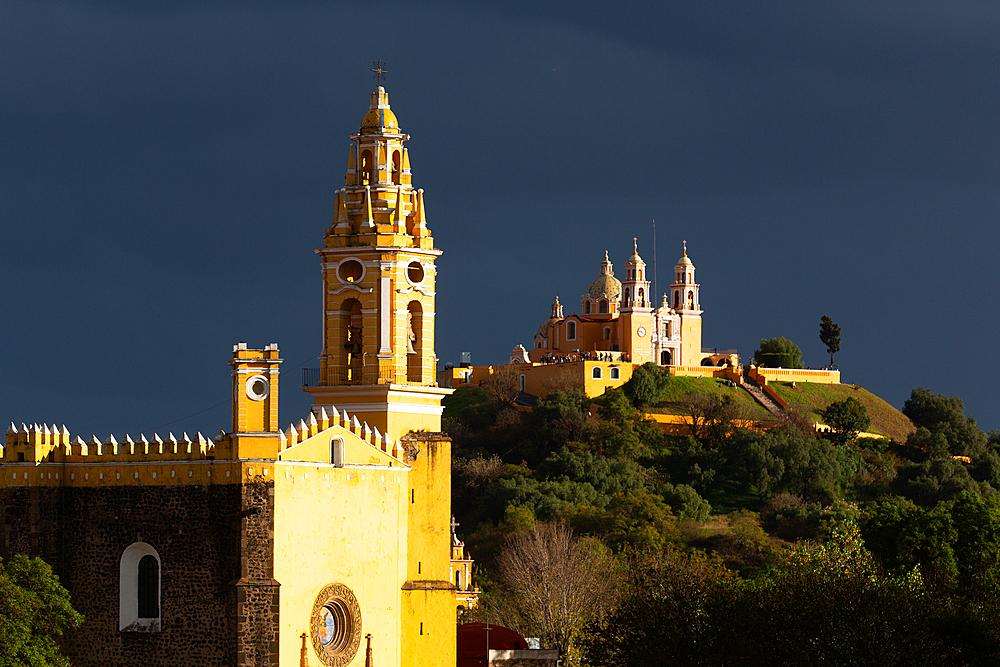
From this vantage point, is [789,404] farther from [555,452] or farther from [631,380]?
[555,452]

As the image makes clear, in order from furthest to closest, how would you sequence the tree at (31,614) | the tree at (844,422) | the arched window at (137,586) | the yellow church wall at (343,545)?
the tree at (844,422), the arched window at (137,586), the yellow church wall at (343,545), the tree at (31,614)

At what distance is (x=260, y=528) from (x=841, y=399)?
3314 inches

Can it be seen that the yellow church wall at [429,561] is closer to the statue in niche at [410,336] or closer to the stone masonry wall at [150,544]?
the statue in niche at [410,336]

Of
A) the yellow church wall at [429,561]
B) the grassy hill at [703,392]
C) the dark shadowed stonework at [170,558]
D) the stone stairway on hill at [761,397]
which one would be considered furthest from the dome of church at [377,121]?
→ the stone stairway on hill at [761,397]

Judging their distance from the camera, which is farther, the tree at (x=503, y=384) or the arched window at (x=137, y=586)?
the tree at (x=503, y=384)

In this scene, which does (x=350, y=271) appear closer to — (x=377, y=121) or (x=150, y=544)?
(x=377, y=121)

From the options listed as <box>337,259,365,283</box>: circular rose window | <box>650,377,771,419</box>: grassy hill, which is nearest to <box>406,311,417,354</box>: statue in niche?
<box>337,259,365,283</box>: circular rose window

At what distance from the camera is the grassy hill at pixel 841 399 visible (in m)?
111

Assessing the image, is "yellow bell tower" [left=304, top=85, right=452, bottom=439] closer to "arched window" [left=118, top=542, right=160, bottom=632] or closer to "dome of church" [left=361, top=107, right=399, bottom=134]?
"dome of church" [left=361, top=107, right=399, bottom=134]

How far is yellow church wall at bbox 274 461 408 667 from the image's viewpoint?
35.3m

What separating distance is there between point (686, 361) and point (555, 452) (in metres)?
22.3

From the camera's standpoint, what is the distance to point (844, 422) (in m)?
106

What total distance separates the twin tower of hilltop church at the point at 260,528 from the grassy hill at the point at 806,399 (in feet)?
213

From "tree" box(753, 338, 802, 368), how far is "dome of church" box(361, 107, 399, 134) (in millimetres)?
78710
